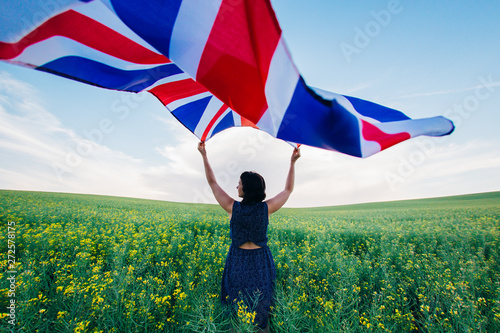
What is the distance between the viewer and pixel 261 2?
1.23 meters

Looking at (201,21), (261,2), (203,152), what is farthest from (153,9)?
(203,152)

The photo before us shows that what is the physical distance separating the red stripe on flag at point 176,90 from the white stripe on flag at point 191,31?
96 centimetres

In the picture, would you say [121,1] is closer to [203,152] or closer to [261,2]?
[261,2]

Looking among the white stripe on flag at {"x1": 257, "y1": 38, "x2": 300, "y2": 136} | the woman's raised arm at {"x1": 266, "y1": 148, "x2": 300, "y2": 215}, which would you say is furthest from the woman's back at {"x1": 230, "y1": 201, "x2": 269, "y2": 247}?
the white stripe on flag at {"x1": 257, "y1": 38, "x2": 300, "y2": 136}

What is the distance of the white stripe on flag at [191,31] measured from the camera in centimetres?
132

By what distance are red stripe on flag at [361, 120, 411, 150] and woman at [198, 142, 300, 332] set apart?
1253 mm

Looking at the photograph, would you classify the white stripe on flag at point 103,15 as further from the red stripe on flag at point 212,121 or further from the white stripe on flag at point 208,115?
the red stripe on flag at point 212,121

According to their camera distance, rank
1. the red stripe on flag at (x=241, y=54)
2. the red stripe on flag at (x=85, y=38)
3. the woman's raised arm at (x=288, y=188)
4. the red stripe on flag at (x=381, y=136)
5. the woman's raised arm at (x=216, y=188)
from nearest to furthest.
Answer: the red stripe on flag at (x=241, y=54)
the red stripe on flag at (x=85, y=38)
the red stripe on flag at (x=381, y=136)
the woman's raised arm at (x=216, y=188)
the woman's raised arm at (x=288, y=188)

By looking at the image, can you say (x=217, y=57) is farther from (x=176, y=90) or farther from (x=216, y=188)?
(x=216, y=188)

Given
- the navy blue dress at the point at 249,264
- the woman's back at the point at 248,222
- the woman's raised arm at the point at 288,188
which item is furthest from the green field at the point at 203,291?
the woman's raised arm at the point at 288,188

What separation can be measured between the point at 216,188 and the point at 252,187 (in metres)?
0.47

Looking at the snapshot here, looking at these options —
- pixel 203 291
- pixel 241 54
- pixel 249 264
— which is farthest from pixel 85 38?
pixel 203 291

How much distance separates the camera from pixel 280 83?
4.80 feet

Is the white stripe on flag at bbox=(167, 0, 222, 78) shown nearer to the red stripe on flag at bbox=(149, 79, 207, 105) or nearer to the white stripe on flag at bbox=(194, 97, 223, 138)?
the red stripe on flag at bbox=(149, 79, 207, 105)
